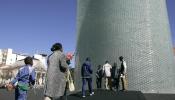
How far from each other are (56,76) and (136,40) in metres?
14.7

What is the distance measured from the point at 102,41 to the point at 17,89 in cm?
1451

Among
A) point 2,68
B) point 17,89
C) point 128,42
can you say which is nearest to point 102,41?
point 128,42

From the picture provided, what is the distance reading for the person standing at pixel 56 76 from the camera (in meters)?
5.79

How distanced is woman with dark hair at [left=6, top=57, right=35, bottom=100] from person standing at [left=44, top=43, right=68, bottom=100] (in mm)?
1043

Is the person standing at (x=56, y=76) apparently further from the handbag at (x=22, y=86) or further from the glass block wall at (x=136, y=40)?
the glass block wall at (x=136, y=40)

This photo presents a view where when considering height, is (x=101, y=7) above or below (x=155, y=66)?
above

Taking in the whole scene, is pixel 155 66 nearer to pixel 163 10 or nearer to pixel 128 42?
pixel 128 42

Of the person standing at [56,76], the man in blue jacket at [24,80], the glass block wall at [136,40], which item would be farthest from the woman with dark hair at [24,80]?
the glass block wall at [136,40]

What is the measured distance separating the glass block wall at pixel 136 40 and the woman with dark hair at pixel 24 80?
1354 cm

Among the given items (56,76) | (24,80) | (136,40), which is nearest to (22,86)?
(24,80)

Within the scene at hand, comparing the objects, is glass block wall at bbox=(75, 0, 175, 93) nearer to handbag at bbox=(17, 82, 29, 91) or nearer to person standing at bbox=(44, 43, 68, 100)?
handbag at bbox=(17, 82, 29, 91)

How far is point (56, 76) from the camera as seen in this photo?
19.2 ft

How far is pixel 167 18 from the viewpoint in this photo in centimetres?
2180

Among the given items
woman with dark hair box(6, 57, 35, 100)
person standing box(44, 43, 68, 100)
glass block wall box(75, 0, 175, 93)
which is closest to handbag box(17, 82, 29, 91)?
woman with dark hair box(6, 57, 35, 100)
